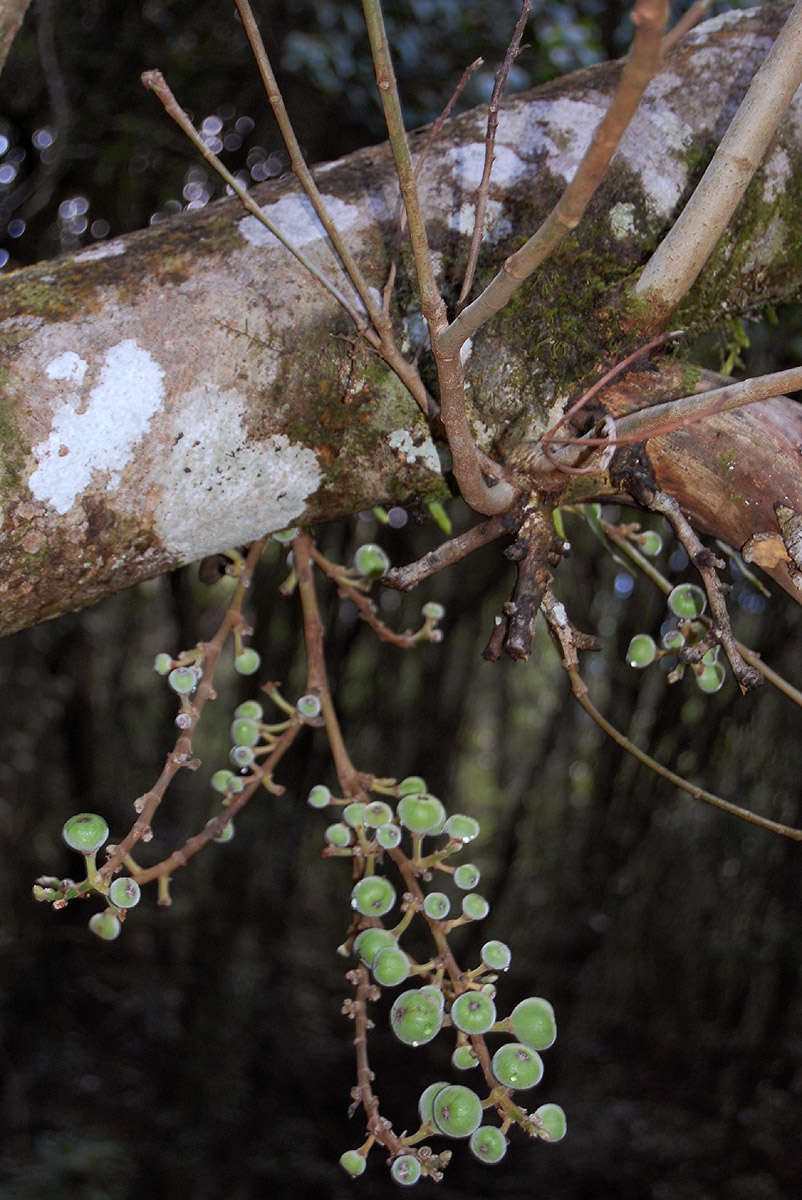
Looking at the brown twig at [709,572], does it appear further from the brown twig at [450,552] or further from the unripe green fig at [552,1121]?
the unripe green fig at [552,1121]

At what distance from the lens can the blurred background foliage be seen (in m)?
2.06

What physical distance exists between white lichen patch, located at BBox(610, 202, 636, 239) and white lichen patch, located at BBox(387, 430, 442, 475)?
24 centimetres

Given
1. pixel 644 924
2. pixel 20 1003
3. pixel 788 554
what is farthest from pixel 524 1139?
pixel 788 554

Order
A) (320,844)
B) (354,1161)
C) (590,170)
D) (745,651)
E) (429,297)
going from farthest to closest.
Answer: (320,844), (745,651), (354,1161), (429,297), (590,170)

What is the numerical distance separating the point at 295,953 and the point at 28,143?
7.57 ft

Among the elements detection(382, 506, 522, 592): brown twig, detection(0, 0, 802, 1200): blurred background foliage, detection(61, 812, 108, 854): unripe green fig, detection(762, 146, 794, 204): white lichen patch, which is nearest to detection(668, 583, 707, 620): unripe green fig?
detection(382, 506, 522, 592): brown twig

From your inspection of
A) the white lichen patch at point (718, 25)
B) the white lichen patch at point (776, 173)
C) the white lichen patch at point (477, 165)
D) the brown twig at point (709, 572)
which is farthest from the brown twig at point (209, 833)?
the white lichen patch at point (718, 25)

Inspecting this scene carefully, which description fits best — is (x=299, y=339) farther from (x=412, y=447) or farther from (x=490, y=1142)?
(x=490, y=1142)

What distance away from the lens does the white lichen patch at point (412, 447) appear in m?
0.77

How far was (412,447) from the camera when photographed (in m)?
0.77

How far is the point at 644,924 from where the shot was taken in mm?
2676

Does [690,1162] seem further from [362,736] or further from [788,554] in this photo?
[788,554]

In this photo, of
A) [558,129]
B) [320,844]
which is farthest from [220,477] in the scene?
[320,844]

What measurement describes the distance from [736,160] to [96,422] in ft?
1.61
